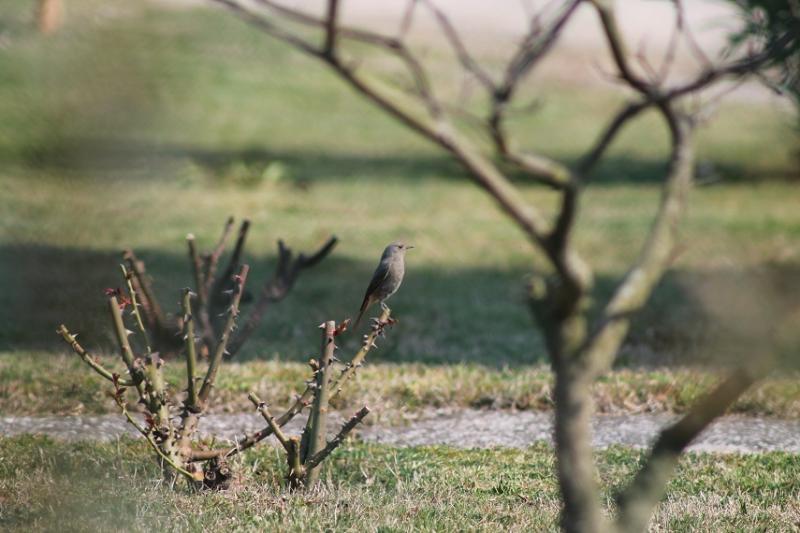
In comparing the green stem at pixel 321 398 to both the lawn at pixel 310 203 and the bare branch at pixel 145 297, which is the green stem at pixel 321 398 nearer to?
the lawn at pixel 310 203

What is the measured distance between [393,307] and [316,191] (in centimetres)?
724

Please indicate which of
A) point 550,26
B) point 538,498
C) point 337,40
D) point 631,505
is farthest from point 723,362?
point 538,498

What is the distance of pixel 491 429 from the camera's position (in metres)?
5.26

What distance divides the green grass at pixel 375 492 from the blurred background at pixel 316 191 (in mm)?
548

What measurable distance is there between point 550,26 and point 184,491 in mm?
2424

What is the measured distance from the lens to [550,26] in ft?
7.46

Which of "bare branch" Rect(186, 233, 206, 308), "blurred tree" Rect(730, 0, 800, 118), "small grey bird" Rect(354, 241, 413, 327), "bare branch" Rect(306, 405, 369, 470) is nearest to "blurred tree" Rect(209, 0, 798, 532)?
"blurred tree" Rect(730, 0, 800, 118)

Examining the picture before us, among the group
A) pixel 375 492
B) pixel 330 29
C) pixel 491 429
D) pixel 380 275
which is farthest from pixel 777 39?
pixel 491 429

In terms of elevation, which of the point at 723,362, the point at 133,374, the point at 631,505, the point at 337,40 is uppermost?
the point at 337,40

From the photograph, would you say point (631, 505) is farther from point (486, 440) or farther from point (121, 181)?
point (486, 440)

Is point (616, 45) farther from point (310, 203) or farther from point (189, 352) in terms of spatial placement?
point (310, 203)

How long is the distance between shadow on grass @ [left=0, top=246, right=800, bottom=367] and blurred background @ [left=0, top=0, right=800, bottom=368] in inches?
1.2

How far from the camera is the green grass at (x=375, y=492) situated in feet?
12.0

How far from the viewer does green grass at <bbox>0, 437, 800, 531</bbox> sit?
3646 millimetres
